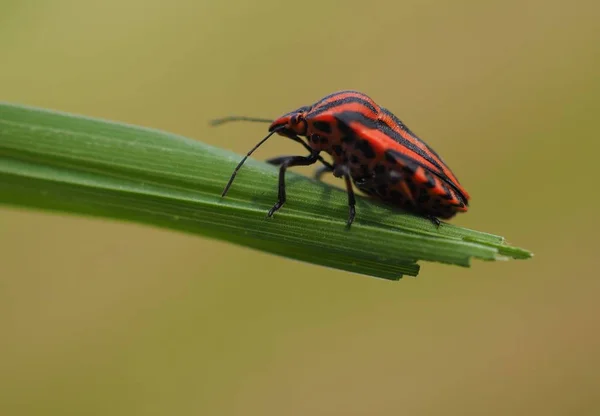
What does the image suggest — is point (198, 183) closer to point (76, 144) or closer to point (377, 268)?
point (76, 144)

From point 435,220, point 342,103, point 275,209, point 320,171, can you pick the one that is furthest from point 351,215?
point 320,171

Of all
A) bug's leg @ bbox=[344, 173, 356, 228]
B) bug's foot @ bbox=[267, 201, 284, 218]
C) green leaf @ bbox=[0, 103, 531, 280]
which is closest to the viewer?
green leaf @ bbox=[0, 103, 531, 280]

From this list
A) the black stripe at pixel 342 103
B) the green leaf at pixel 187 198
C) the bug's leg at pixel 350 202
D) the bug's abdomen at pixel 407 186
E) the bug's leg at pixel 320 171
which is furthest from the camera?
the bug's leg at pixel 320 171

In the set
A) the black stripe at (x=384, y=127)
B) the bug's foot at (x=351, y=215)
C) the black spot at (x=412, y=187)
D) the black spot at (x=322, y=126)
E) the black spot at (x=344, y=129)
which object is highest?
the black stripe at (x=384, y=127)

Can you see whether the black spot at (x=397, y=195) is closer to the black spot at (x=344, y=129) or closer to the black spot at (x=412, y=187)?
the black spot at (x=412, y=187)

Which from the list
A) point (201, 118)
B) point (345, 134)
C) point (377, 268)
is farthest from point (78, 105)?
point (377, 268)

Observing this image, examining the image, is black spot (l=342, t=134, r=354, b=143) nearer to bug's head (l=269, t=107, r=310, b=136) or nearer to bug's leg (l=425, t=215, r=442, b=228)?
bug's head (l=269, t=107, r=310, b=136)

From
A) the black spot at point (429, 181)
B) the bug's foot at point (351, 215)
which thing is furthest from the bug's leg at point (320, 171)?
the bug's foot at point (351, 215)

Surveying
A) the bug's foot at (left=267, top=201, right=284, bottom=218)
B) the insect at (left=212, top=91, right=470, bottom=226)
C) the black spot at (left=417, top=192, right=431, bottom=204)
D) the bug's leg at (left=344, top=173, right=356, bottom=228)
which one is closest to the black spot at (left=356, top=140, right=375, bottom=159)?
the insect at (left=212, top=91, right=470, bottom=226)

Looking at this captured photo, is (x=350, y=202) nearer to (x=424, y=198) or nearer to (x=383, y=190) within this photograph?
(x=383, y=190)
